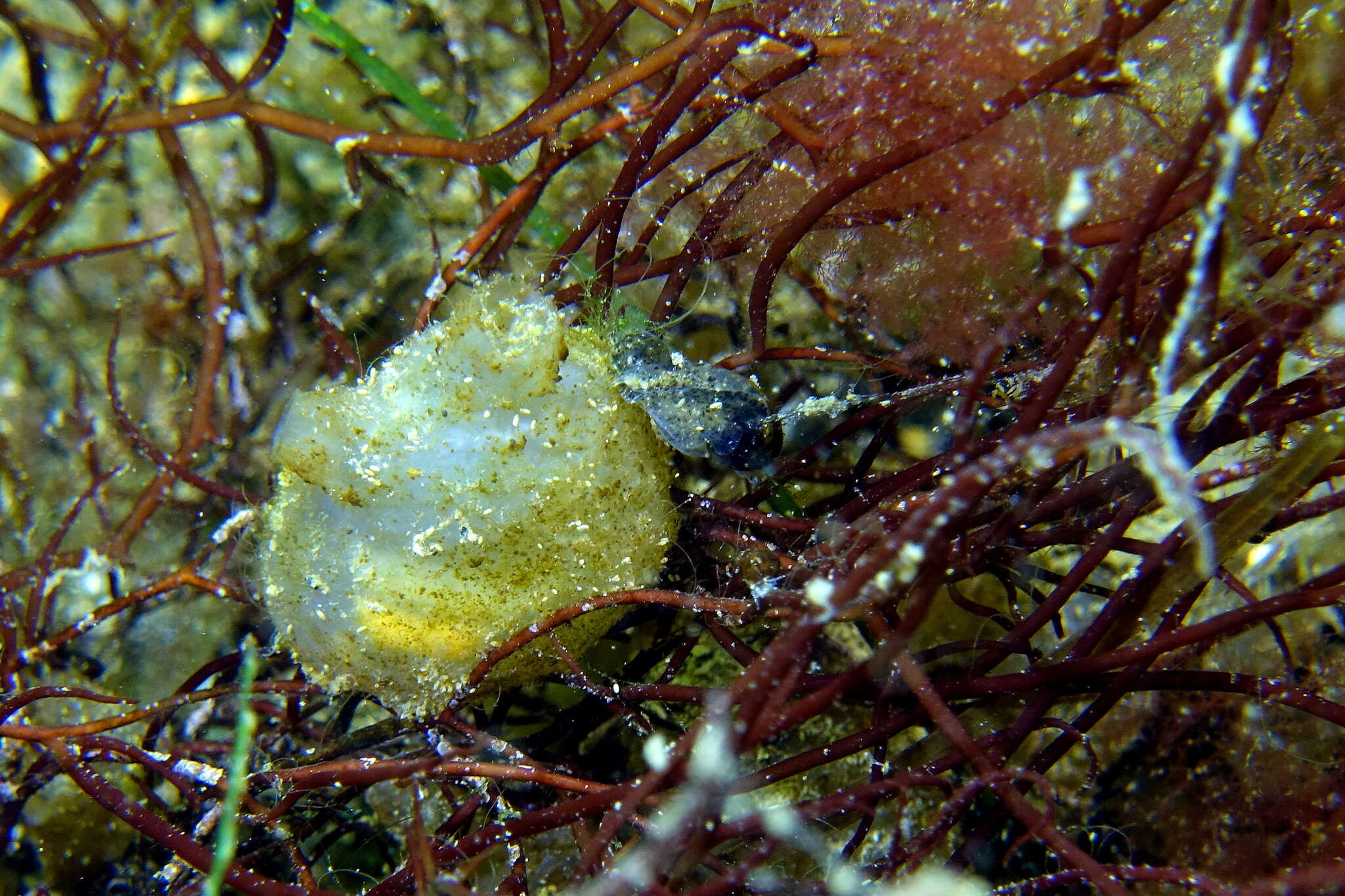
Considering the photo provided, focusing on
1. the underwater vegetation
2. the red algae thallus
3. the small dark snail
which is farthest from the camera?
the small dark snail

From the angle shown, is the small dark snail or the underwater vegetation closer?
the underwater vegetation

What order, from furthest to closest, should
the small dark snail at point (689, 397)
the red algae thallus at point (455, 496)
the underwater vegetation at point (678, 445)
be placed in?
the small dark snail at point (689, 397)
the red algae thallus at point (455, 496)
the underwater vegetation at point (678, 445)

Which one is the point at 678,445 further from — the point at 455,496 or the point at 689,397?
the point at 455,496

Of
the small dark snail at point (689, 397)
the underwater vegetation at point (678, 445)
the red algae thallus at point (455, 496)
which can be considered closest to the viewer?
the underwater vegetation at point (678, 445)

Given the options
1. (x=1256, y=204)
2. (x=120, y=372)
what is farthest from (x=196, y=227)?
(x=1256, y=204)

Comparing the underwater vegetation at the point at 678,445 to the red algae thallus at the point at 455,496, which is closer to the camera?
the underwater vegetation at the point at 678,445

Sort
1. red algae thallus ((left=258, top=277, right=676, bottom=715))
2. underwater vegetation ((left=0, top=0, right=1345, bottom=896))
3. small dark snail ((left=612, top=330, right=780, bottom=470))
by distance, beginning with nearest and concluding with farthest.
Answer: underwater vegetation ((left=0, top=0, right=1345, bottom=896))
red algae thallus ((left=258, top=277, right=676, bottom=715))
small dark snail ((left=612, top=330, right=780, bottom=470))

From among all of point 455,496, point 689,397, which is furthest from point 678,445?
point 455,496
